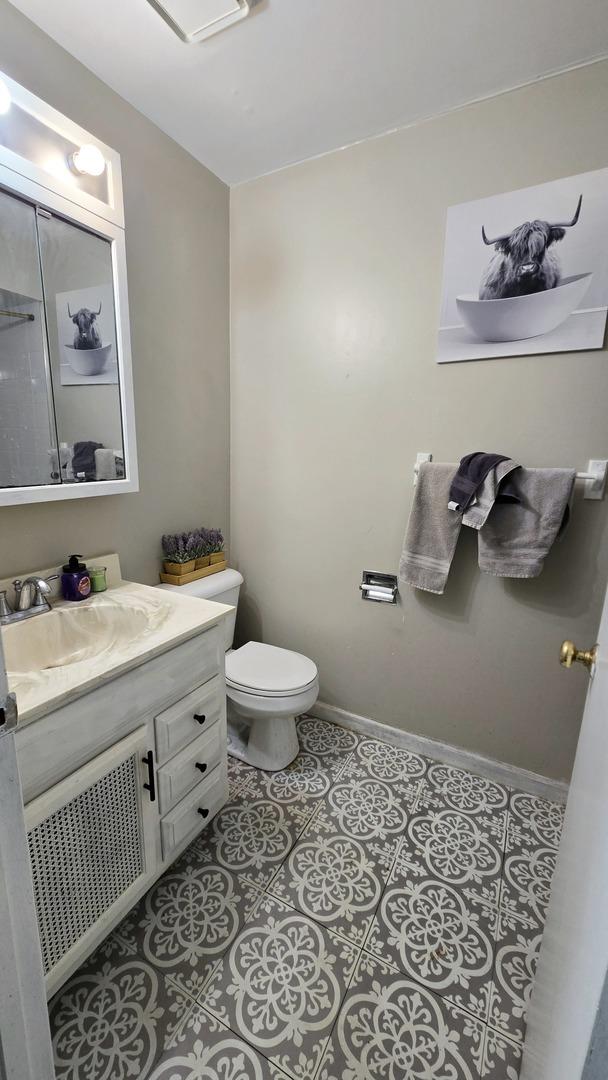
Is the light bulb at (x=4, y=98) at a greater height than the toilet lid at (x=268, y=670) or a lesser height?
greater

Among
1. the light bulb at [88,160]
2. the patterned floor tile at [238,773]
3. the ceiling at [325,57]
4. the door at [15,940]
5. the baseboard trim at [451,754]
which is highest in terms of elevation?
the ceiling at [325,57]

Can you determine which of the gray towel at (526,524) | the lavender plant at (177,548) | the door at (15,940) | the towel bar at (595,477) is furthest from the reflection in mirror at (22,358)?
the towel bar at (595,477)

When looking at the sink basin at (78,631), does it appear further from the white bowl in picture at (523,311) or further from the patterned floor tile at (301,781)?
the white bowl in picture at (523,311)

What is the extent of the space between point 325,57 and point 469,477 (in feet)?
4.36

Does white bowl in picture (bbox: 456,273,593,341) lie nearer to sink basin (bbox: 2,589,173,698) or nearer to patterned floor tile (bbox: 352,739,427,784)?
sink basin (bbox: 2,589,173,698)

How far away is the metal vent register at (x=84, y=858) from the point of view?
0.86m

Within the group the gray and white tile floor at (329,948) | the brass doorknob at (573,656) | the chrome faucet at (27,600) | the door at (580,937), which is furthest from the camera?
the chrome faucet at (27,600)

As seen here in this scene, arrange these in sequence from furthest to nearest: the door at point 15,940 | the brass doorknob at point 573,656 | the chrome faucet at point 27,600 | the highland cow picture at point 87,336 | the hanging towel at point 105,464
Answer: the hanging towel at point 105,464 → the highland cow picture at point 87,336 → the chrome faucet at point 27,600 → the brass doorknob at point 573,656 → the door at point 15,940

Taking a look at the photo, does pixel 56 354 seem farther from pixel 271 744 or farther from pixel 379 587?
pixel 271 744

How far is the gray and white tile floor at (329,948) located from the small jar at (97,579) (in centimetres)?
91

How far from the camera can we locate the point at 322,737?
6.36 ft

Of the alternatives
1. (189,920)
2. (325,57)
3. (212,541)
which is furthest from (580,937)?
(325,57)

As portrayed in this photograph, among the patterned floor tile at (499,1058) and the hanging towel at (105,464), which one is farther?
the hanging towel at (105,464)

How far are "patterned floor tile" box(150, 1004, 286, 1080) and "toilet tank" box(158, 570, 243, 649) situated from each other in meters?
1.03
